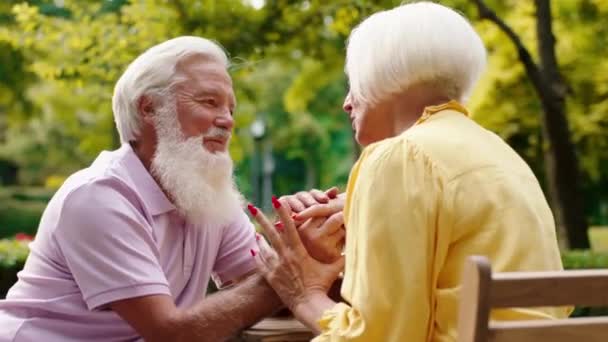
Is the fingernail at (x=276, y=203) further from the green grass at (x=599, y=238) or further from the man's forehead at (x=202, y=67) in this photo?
the green grass at (x=599, y=238)

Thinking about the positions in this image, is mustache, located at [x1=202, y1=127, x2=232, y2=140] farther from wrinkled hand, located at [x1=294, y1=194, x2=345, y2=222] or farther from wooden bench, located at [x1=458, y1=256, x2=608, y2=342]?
wooden bench, located at [x1=458, y1=256, x2=608, y2=342]

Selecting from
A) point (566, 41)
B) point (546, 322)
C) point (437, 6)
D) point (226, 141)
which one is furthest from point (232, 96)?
point (566, 41)

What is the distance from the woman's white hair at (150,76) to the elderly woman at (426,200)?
2.52 ft

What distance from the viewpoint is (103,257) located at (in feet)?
8.49

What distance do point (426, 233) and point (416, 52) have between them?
0.46 meters

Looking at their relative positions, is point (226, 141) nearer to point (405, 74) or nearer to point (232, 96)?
point (232, 96)

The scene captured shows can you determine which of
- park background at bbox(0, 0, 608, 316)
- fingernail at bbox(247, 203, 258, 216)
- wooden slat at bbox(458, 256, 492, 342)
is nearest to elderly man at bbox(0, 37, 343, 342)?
fingernail at bbox(247, 203, 258, 216)

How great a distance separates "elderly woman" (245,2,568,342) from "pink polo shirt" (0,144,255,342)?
67cm

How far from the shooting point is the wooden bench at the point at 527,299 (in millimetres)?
1718

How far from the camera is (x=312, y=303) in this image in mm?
2504

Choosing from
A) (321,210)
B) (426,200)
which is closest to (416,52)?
(426,200)

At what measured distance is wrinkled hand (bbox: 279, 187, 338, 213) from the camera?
274cm

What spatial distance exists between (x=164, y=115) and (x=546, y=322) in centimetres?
147

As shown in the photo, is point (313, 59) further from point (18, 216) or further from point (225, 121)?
point (18, 216)
